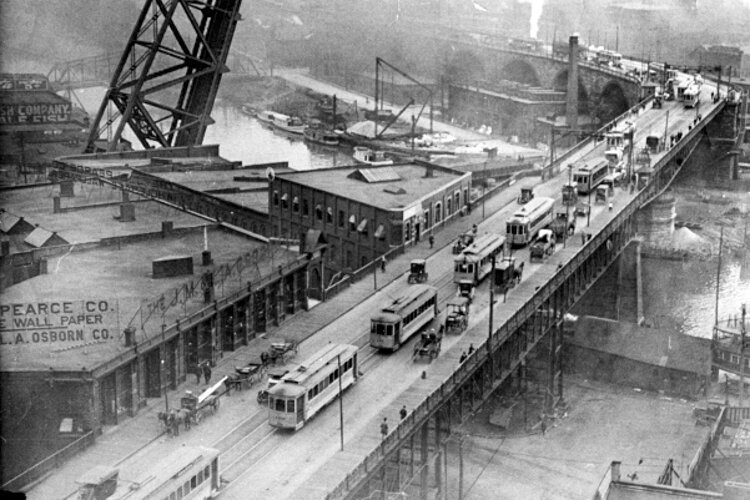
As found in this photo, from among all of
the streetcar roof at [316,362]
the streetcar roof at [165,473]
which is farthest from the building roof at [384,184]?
the streetcar roof at [165,473]

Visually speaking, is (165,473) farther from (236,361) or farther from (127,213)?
(127,213)

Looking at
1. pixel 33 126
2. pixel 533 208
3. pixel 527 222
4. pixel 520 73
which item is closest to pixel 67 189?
pixel 527 222

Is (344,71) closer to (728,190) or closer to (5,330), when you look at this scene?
(728,190)

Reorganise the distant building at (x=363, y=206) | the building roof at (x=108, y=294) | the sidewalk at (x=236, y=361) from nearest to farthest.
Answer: the sidewalk at (x=236, y=361) < the building roof at (x=108, y=294) < the distant building at (x=363, y=206)

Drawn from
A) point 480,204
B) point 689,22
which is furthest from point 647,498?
point 689,22

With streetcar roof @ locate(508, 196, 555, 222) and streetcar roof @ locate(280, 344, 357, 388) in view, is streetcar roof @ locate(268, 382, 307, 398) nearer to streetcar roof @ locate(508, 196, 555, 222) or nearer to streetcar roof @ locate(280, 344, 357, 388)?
streetcar roof @ locate(280, 344, 357, 388)

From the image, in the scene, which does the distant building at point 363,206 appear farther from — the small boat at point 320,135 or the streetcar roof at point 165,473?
the small boat at point 320,135
